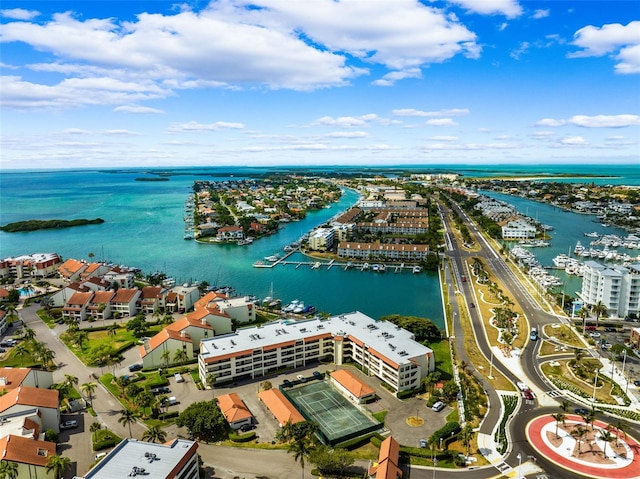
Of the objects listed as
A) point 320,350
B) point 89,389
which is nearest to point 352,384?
point 320,350

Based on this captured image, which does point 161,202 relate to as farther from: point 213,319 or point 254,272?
point 213,319

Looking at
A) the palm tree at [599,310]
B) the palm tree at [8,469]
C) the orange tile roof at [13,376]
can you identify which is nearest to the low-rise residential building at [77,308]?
the orange tile roof at [13,376]

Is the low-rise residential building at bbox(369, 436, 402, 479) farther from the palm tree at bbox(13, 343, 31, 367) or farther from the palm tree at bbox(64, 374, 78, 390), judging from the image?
the palm tree at bbox(13, 343, 31, 367)

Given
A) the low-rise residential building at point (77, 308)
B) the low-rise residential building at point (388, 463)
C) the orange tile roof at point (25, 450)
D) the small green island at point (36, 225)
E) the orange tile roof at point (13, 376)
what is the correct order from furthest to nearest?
the small green island at point (36, 225) → the low-rise residential building at point (77, 308) → the orange tile roof at point (13, 376) → the low-rise residential building at point (388, 463) → the orange tile roof at point (25, 450)

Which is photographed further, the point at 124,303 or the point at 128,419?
the point at 124,303

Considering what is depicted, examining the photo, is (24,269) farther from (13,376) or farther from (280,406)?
(280,406)

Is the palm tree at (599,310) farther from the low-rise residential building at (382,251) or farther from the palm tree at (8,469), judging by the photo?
the palm tree at (8,469)
